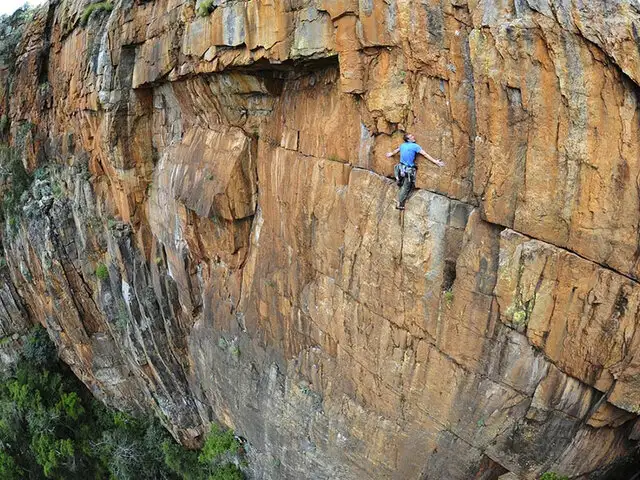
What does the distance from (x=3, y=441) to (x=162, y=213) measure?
1791 centimetres

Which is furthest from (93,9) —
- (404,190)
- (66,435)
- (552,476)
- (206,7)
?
(66,435)

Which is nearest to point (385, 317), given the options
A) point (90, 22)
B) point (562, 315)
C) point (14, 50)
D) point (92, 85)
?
point (562, 315)

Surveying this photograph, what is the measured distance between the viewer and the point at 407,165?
8766 mm

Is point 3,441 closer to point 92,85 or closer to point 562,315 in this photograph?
point 92,85

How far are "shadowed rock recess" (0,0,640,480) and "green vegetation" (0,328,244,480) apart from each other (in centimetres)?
626

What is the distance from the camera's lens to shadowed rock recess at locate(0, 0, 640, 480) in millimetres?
7211

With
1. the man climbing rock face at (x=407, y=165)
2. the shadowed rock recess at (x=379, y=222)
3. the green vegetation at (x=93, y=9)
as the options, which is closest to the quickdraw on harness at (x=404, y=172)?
the man climbing rock face at (x=407, y=165)

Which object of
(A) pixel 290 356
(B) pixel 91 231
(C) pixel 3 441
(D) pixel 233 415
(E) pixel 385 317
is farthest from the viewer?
(C) pixel 3 441

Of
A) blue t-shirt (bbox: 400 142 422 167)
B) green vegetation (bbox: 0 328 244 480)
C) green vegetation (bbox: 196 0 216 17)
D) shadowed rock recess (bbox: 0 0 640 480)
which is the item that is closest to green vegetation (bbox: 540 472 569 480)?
shadowed rock recess (bbox: 0 0 640 480)

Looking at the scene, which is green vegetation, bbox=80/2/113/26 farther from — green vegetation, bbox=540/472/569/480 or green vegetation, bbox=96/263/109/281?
green vegetation, bbox=540/472/569/480

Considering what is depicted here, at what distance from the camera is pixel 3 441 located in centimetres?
2477

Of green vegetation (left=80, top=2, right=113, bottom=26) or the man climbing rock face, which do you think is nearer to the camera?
the man climbing rock face

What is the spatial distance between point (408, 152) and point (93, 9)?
14.5 metres

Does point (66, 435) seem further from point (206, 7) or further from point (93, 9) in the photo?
point (206, 7)
